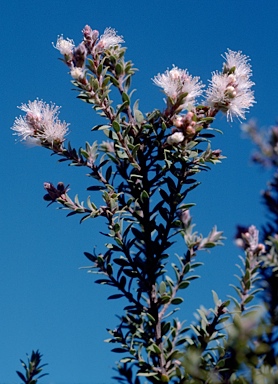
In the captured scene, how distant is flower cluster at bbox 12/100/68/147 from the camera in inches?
118

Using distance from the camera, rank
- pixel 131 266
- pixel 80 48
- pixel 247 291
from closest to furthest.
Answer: pixel 247 291 → pixel 131 266 → pixel 80 48

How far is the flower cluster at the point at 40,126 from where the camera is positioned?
301 centimetres

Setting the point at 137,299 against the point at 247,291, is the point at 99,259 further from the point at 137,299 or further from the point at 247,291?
the point at 247,291

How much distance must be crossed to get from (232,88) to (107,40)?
76 centimetres

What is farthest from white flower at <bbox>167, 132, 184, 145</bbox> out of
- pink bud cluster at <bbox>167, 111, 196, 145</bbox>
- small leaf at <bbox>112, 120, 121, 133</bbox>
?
small leaf at <bbox>112, 120, 121, 133</bbox>

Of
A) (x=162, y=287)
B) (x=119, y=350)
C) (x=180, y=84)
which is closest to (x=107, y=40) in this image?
(x=180, y=84)

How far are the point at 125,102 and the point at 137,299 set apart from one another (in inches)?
40.1

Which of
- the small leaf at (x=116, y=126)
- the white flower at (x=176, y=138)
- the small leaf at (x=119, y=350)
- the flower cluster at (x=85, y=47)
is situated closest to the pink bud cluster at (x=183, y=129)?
the white flower at (x=176, y=138)

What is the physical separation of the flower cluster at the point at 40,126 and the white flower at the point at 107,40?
413 mm

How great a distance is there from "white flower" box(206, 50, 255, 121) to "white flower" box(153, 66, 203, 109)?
0.25 ft

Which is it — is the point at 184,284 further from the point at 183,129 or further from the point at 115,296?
the point at 183,129

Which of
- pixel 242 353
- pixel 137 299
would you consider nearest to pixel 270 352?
pixel 242 353

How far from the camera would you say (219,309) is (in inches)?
103

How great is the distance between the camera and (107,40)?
125 inches
